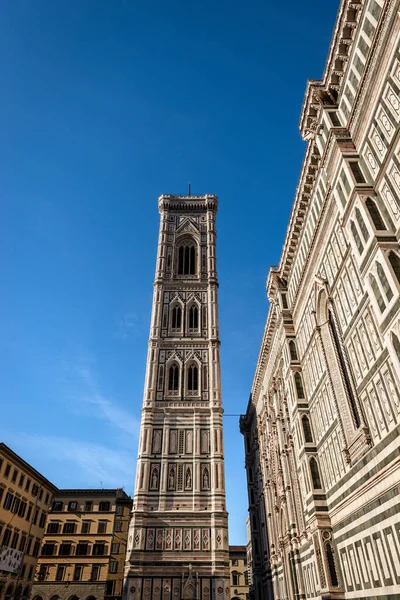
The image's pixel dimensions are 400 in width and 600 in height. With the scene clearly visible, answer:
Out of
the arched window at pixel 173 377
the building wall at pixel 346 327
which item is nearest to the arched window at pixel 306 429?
the building wall at pixel 346 327

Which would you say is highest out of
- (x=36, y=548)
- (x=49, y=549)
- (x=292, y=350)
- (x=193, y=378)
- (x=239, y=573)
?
(x=193, y=378)

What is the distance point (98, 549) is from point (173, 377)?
20.8 metres

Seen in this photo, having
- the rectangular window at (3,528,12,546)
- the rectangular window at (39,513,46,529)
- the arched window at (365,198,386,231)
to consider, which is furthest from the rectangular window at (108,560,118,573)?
the arched window at (365,198,386,231)

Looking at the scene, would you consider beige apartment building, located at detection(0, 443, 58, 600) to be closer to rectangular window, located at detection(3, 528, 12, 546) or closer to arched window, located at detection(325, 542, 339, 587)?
rectangular window, located at detection(3, 528, 12, 546)

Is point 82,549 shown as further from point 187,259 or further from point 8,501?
point 187,259

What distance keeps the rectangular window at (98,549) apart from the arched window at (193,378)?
2031 centimetres

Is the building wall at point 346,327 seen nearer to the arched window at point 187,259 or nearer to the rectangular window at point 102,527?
the arched window at point 187,259

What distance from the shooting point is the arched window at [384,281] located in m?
12.8

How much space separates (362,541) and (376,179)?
1229cm

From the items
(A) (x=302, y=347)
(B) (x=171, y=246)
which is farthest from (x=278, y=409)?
(B) (x=171, y=246)

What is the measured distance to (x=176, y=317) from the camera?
4553 centimetres

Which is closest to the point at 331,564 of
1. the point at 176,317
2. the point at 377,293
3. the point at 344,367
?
the point at 344,367

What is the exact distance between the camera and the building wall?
1327cm

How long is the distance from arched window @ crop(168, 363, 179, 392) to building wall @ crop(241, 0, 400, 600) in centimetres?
1680
